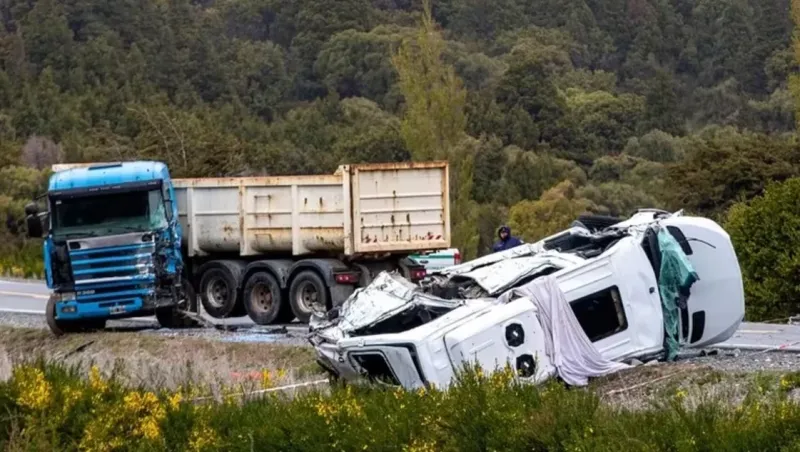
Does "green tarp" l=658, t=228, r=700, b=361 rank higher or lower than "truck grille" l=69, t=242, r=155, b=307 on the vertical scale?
higher

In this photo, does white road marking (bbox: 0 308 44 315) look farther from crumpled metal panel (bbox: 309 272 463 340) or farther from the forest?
crumpled metal panel (bbox: 309 272 463 340)

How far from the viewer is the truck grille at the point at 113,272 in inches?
859

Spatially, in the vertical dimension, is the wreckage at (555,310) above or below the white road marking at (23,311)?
above

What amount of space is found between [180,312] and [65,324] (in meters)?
1.85

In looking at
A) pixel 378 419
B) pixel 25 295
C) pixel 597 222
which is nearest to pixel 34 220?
pixel 597 222

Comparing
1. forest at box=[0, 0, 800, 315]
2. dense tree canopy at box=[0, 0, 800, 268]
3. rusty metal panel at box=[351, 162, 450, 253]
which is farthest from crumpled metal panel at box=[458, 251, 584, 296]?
dense tree canopy at box=[0, 0, 800, 268]

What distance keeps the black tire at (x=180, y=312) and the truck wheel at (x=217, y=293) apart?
206 mm

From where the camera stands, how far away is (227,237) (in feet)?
78.3

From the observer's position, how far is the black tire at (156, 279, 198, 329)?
2302 centimetres

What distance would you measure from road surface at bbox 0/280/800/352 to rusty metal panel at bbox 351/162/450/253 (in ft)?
6.28

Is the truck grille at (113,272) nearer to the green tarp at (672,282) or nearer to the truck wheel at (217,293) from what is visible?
the truck wheel at (217,293)

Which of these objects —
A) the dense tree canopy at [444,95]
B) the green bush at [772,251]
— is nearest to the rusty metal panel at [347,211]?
the green bush at [772,251]

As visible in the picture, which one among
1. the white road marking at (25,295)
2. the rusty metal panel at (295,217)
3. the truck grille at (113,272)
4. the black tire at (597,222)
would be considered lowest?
the white road marking at (25,295)

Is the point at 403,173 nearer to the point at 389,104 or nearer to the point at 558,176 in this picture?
the point at 558,176
